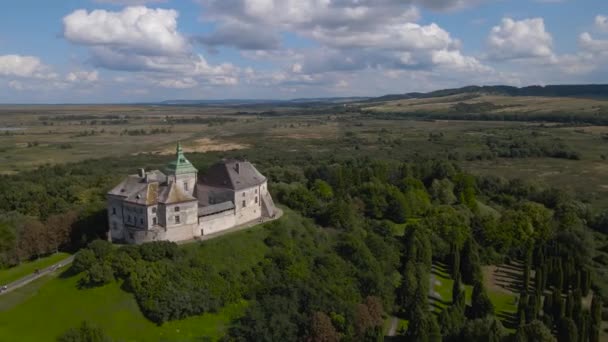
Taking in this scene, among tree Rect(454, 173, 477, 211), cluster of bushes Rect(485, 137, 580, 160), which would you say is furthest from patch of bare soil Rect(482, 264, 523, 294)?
cluster of bushes Rect(485, 137, 580, 160)

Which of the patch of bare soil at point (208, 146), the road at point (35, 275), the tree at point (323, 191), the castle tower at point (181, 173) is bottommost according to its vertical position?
the road at point (35, 275)

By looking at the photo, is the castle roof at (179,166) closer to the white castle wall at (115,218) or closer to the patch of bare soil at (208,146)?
the white castle wall at (115,218)

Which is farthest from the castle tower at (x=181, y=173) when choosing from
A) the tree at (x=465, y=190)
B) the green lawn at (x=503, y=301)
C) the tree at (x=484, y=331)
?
the tree at (x=465, y=190)

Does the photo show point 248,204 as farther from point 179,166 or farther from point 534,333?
point 534,333

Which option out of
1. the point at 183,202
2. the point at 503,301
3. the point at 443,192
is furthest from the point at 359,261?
the point at 443,192

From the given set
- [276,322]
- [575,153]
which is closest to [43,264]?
[276,322]

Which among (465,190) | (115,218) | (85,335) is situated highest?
(115,218)

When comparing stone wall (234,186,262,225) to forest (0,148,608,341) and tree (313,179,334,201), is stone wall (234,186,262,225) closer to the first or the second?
forest (0,148,608,341)

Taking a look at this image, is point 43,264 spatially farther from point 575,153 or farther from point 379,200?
point 575,153
